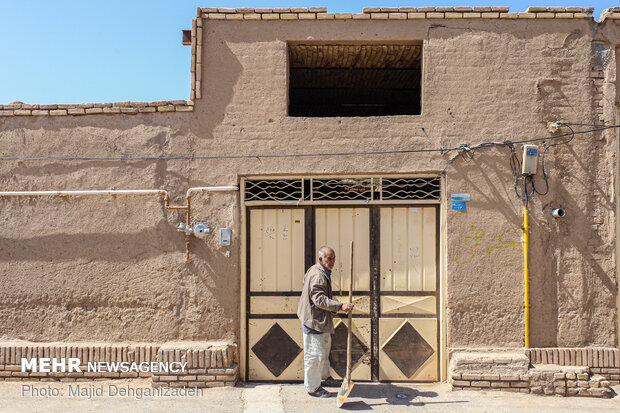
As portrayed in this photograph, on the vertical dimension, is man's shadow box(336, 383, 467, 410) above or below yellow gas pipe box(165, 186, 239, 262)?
below

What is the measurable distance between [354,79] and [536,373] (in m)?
4.39

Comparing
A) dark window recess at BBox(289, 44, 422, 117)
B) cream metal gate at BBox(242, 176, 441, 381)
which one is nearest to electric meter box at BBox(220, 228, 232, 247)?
cream metal gate at BBox(242, 176, 441, 381)

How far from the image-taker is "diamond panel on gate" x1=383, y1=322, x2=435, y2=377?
18.9ft

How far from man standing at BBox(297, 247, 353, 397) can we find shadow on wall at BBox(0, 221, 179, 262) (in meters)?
1.58

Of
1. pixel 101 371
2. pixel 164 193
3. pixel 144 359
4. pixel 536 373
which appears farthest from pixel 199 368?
pixel 536 373

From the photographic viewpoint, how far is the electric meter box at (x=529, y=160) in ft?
18.0

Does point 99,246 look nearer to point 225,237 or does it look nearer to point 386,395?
point 225,237

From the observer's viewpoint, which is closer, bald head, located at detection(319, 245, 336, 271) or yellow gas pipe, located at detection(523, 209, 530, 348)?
bald head, located at detection(319, 245, 336, 271)

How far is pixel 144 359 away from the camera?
18.5 ft

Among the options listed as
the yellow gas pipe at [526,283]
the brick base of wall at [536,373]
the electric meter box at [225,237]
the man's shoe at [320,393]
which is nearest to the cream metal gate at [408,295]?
the brick base of wall at [536,373]

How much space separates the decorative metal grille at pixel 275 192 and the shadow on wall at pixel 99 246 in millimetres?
928

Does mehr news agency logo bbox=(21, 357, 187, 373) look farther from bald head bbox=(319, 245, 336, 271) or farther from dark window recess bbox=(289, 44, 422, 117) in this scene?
dark window recess bbox=(289, 44, 422, 117)

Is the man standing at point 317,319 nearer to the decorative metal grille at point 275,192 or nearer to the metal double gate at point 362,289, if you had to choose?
the metal double gate at point 362,289

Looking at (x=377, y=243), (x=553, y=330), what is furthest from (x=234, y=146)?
(x=553, y=330)
